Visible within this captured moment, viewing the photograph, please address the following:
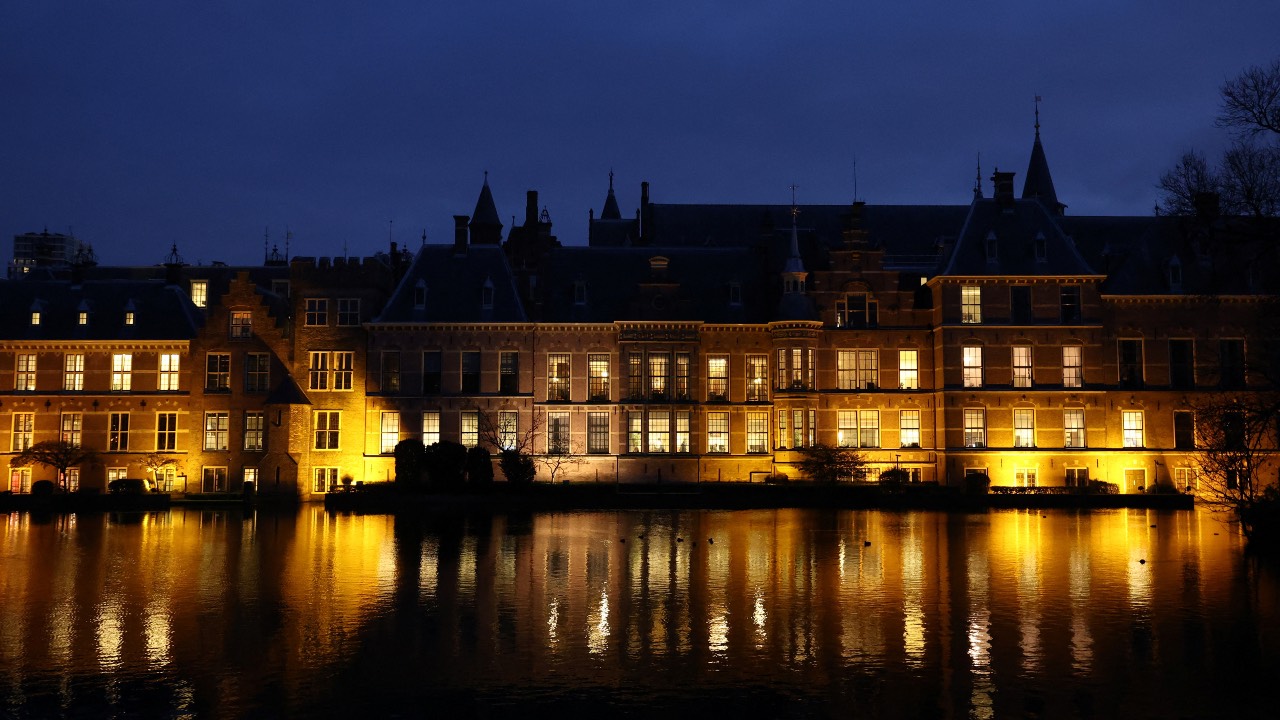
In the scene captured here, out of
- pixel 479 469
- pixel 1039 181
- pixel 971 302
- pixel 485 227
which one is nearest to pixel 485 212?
pixel 485 227

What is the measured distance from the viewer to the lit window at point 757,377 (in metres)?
57.8

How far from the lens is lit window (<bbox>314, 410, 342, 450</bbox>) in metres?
56.9

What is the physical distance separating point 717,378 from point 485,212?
1748cm

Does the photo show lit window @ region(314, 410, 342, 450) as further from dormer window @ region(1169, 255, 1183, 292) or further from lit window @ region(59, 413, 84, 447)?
dormer window @ region(1169, 255, 1183, 292)

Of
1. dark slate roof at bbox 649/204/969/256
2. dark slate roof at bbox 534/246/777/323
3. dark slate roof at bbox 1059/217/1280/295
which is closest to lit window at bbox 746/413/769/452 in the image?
dark slate roof at bbox 534/246/777/323

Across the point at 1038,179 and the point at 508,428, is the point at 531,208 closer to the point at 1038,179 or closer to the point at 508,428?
the point at 508,428

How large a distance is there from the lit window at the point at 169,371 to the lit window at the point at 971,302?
41.9 metres

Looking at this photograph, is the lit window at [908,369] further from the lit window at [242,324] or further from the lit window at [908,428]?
the lit window at [242,324]

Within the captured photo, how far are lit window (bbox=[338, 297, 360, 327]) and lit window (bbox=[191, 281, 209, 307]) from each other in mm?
13228

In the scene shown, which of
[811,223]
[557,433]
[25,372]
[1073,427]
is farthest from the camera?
[811,223]

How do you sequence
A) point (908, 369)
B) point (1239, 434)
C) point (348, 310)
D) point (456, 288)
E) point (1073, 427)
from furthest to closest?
point (456, 288)
point (908, 369)
point (348, 310)
point (1073, 427)
point (1239, 434)

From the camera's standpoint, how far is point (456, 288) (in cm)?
5856

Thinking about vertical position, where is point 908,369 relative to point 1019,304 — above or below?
below

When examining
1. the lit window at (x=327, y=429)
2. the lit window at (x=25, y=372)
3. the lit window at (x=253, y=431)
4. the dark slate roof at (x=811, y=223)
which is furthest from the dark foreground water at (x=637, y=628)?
the dark slate roof at (x=811, y=223)
